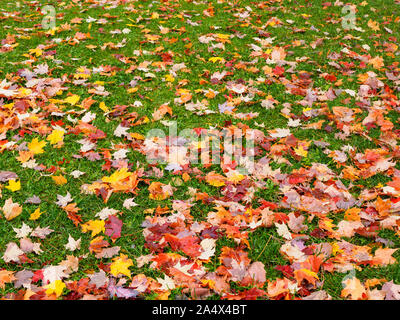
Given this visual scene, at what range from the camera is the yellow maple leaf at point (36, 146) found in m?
3.29

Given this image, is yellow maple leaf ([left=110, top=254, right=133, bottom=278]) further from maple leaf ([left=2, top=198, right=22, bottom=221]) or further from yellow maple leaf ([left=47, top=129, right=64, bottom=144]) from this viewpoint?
yellow maple leaf ([left=47, top=129, right=64, bottom=144])

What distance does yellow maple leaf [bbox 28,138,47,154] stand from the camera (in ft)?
10.8

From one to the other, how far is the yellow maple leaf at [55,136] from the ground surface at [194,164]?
0.02 metres

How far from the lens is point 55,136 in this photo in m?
3.45

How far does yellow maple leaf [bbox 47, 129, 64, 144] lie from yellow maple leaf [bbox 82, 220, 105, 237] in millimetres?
1150

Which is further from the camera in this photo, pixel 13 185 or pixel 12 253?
pixel 13 185

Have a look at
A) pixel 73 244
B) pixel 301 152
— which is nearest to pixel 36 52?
pixel 73 244

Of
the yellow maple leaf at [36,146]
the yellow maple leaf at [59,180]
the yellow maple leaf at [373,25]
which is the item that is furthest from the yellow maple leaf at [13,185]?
the yellow maple leaf at [373,25]

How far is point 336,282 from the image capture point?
232cm

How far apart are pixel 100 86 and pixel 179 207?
2231mm

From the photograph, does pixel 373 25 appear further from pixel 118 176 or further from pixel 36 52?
pixel 36 52

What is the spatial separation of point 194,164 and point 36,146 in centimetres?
156

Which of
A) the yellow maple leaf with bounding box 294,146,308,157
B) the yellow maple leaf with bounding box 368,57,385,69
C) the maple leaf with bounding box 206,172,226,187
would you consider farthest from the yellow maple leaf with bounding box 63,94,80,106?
the yellow maple leaf with bounding box 368,57,385,69
